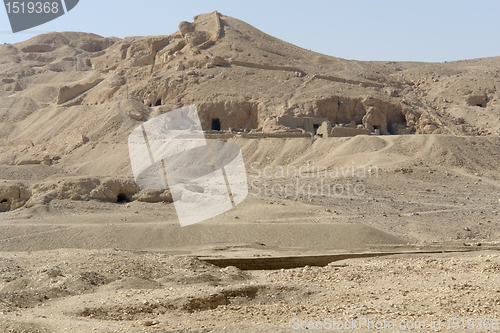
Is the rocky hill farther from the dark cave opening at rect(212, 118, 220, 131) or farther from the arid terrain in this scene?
the dark cave opening at rect(212, 118, 220, 131)

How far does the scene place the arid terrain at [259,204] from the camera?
21.0 feet

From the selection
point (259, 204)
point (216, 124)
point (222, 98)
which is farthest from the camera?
point (216, 124)

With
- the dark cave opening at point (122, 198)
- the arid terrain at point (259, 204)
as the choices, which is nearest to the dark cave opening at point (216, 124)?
the arid terrain at point (259, 204)

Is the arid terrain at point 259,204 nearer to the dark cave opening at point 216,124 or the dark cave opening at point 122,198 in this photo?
the dark cave opening at point 122,198

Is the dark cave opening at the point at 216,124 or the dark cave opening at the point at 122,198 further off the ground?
the dark cave opening at the point at 216,124

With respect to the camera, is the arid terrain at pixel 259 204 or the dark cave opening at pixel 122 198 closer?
the arid terrain at pixel 259 204

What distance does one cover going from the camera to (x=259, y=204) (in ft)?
50.7

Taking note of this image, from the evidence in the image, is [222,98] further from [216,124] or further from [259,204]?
[259,204]

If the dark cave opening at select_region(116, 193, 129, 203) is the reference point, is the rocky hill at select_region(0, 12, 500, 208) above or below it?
above

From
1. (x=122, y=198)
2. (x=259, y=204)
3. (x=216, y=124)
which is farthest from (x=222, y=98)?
(x=122, y=198)

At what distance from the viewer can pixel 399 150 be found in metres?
23.3

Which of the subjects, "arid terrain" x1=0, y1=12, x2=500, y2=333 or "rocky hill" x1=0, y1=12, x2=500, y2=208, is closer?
"arid terrain" x1=0, y1=12, x2=500, y2=333

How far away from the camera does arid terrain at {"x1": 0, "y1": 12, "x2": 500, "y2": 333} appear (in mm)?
6391

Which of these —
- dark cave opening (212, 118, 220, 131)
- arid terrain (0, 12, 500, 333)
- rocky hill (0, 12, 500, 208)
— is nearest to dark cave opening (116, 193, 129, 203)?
arid terrain (0, 12, 500, 333)
